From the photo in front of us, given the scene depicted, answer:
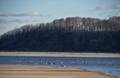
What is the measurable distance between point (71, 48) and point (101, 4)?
125 cm

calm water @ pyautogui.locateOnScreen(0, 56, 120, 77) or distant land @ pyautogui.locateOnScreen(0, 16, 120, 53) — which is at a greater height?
distant land @ pyautogui.locateOnScreen(0, 16, 120, 53)

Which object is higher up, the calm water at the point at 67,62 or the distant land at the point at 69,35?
the distant land at the point at 69,35

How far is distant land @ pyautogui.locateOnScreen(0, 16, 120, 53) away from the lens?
14.0m

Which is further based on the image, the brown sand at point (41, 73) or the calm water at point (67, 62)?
the calm water at point (67, 62)

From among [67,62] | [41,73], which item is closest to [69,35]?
[41,73]

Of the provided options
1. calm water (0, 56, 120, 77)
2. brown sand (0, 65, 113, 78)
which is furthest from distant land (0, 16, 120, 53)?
calm water (0, 56, 120, 77)

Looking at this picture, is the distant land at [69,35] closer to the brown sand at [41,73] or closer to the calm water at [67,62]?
the brown sand at [41,73]

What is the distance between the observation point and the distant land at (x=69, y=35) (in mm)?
14023

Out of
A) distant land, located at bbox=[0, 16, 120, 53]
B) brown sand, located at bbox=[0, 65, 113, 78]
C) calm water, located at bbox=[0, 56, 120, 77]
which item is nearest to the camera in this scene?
brown sand, located at bbox=[0, 65, 113, 78]

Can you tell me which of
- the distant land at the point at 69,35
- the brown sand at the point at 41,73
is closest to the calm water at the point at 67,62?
the brown sand at the point at 41,73

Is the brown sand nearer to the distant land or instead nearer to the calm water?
→ the distant land

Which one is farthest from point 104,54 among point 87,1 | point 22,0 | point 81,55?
point 22,0

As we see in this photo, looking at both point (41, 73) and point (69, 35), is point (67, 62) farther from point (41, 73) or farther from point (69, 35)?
point (41, 73)

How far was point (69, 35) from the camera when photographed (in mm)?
14047
